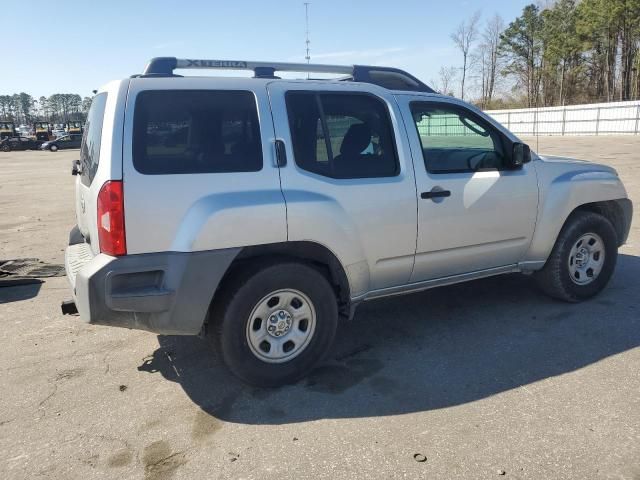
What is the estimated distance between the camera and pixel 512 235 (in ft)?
14.2

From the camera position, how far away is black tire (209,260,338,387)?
10.6 ft

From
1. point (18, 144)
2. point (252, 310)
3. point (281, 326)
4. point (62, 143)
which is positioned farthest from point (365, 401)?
point (18, 144)

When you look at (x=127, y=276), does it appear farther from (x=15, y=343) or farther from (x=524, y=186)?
(x=524, y=186)

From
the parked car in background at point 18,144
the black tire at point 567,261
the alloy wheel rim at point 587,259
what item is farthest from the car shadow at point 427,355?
the parked car in background at point 18,144

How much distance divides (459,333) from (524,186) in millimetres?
1322

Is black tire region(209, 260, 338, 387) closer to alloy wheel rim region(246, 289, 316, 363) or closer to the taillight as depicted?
alloy wheel rim region(246, 289, 316, 363)

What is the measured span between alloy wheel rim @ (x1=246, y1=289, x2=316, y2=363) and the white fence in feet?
128

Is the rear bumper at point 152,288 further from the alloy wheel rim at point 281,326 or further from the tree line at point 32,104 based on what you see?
the tree line at point 32,104

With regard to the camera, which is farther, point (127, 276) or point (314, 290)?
point (314, 290)

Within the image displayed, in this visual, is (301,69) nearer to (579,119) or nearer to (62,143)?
(579,119)

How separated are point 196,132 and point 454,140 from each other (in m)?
2.16

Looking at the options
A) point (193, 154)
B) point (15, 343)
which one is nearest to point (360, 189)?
point (193, 154)

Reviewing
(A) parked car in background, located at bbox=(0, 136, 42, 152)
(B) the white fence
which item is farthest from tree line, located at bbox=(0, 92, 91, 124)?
(B) the white fence

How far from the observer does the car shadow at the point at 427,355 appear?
3.26m
